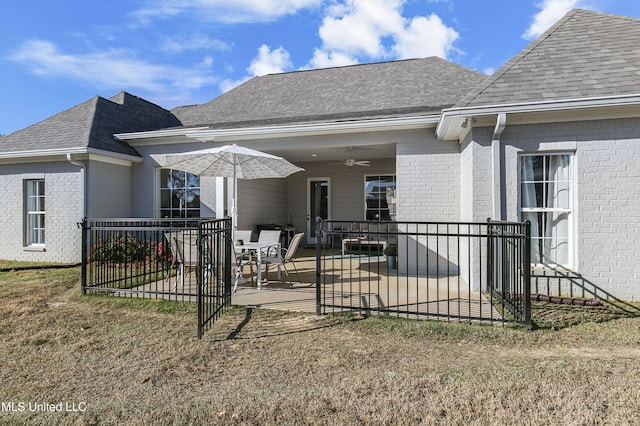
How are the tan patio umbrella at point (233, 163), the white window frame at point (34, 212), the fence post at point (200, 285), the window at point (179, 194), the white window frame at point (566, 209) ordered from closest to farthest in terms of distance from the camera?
1. the fence post at point (200, 285)
2. the white window frame at point (566, 209)
3. the tan patio umbrella at point (233, 163)
4. the white window frame at point (34, 212)
5. the window at point (179, 194)

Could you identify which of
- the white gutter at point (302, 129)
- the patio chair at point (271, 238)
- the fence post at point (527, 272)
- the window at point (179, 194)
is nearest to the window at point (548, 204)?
the white gutter at point (302, 129)

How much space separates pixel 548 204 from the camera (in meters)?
5.82

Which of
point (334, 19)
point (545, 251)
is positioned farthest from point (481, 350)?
point (334, 19)

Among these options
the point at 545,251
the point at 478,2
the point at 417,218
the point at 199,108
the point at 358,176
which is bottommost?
the point at 545,251

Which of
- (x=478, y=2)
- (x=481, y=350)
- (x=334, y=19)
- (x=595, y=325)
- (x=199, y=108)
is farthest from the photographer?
(x=334, y=19)

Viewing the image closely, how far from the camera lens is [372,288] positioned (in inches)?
240

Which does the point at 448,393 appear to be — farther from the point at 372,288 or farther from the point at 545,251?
the point at 545,251

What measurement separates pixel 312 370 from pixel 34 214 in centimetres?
1037

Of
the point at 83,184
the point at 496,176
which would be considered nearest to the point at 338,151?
the point at 496,176

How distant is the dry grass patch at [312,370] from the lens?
2479 mm

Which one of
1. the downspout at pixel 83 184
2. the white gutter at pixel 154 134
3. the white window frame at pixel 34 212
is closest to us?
the downspout at pixel 83 184

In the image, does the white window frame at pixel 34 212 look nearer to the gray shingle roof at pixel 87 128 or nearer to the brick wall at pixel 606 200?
the gray shingle roof at pixel 87 128

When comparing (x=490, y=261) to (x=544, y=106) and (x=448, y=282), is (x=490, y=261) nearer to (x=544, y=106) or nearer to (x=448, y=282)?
(x=448, y=282)

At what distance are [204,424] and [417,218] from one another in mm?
6027
